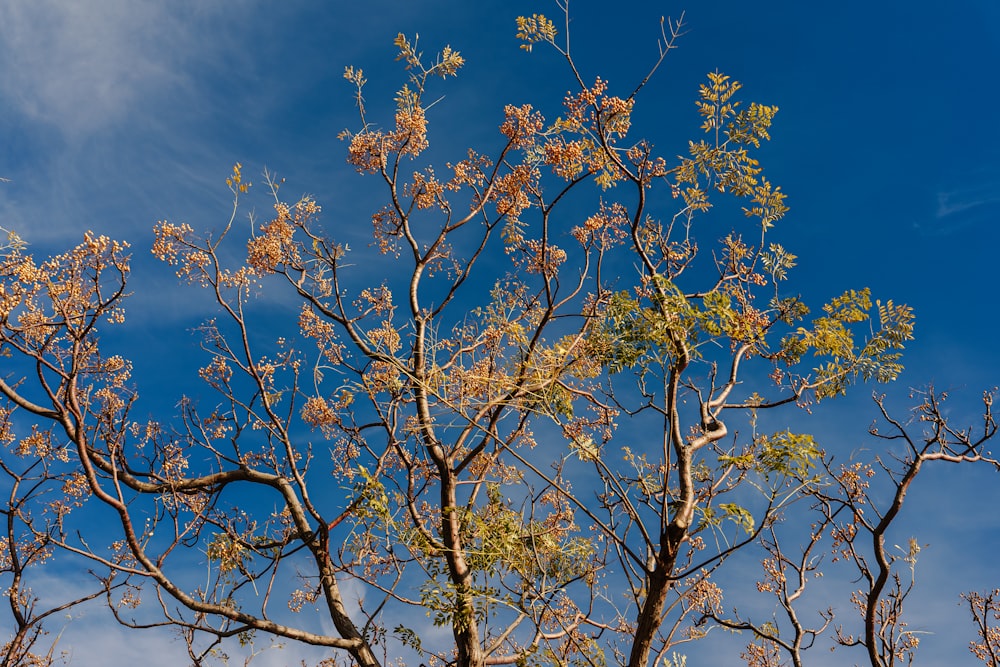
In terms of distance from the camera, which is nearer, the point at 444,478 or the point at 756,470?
the point at 756,470

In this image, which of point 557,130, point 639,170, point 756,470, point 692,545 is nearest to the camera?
point 756,470

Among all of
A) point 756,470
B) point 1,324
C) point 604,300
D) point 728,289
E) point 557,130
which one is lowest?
point 756,470

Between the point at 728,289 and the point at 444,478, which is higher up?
the point at 728,289

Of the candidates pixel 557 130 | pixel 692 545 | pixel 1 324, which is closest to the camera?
pixel 1 324

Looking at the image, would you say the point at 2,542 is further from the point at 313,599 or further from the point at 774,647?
the point at 774,647

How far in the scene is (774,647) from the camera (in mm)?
9883

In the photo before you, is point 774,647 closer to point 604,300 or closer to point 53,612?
point 604,300

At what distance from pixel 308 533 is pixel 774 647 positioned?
6.49 metres

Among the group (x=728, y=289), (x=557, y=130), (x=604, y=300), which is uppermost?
(x=557, y=130)

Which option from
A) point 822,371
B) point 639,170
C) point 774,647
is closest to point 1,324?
point 639,170

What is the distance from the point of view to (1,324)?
6.12 m

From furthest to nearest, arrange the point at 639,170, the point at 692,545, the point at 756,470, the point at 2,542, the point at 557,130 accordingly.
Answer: the point at 2,542 < the point at 692,545 < the point at 557,130 < the point at 639,170 < the point at 756,470

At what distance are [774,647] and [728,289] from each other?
6.11 m

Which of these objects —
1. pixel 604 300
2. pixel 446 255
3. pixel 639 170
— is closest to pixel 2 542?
pixel 446 255
